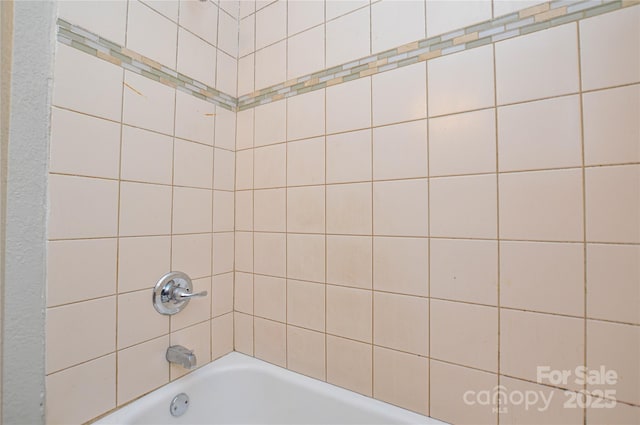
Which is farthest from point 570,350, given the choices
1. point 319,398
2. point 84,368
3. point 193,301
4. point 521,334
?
point 84,368

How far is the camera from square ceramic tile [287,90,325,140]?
1178mm

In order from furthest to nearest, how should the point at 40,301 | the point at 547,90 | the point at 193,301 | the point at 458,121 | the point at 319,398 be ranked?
the point at 193,301
the point at 319,398
the point at 458,121
the point at 547,90
the point at 40,301

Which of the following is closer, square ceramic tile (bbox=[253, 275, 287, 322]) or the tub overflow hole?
the tub overflow hole

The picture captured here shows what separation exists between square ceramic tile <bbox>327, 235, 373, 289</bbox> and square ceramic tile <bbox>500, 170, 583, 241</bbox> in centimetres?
43

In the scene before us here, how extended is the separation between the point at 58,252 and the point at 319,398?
98cm

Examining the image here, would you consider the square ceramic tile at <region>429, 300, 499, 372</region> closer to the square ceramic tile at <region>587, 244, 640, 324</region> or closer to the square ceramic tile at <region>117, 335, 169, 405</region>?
the square ceramic tile at <region>587, 244, 640, 324</region>

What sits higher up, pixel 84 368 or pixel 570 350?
pixel 570 350

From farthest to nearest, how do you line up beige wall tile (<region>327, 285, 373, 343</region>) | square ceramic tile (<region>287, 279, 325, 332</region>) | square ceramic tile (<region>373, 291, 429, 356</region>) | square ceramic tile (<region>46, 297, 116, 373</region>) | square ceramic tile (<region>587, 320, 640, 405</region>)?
1. square ceramic tile (<region>287, 279, 325, 332</region>)
2. beige wall tile (<region>327, 285, 373, 343</region>)
3. square ceramic tile (<region>373, 291, 429, 356</region>)
4. square ceramic tile (<region>46, 297, 116, 373</region>)
5. square ceramic tile (<region>587, 320, 640, 405</region>)

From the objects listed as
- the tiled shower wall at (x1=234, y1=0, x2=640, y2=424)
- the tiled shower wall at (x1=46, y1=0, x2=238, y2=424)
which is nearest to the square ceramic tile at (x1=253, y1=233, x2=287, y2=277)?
the tiled shower wall at (x1=234, y1=0, x2=640, y2=424)

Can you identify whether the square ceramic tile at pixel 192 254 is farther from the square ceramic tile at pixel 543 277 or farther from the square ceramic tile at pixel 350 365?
the square ceramic tile at pixel 543 277

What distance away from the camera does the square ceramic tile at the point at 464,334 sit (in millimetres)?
866

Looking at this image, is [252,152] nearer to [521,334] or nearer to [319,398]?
[319,398]

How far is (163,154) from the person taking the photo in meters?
1.12

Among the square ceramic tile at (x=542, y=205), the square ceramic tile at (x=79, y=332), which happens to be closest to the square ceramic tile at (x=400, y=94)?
the square ceramic tile at (x=542, y=205)
